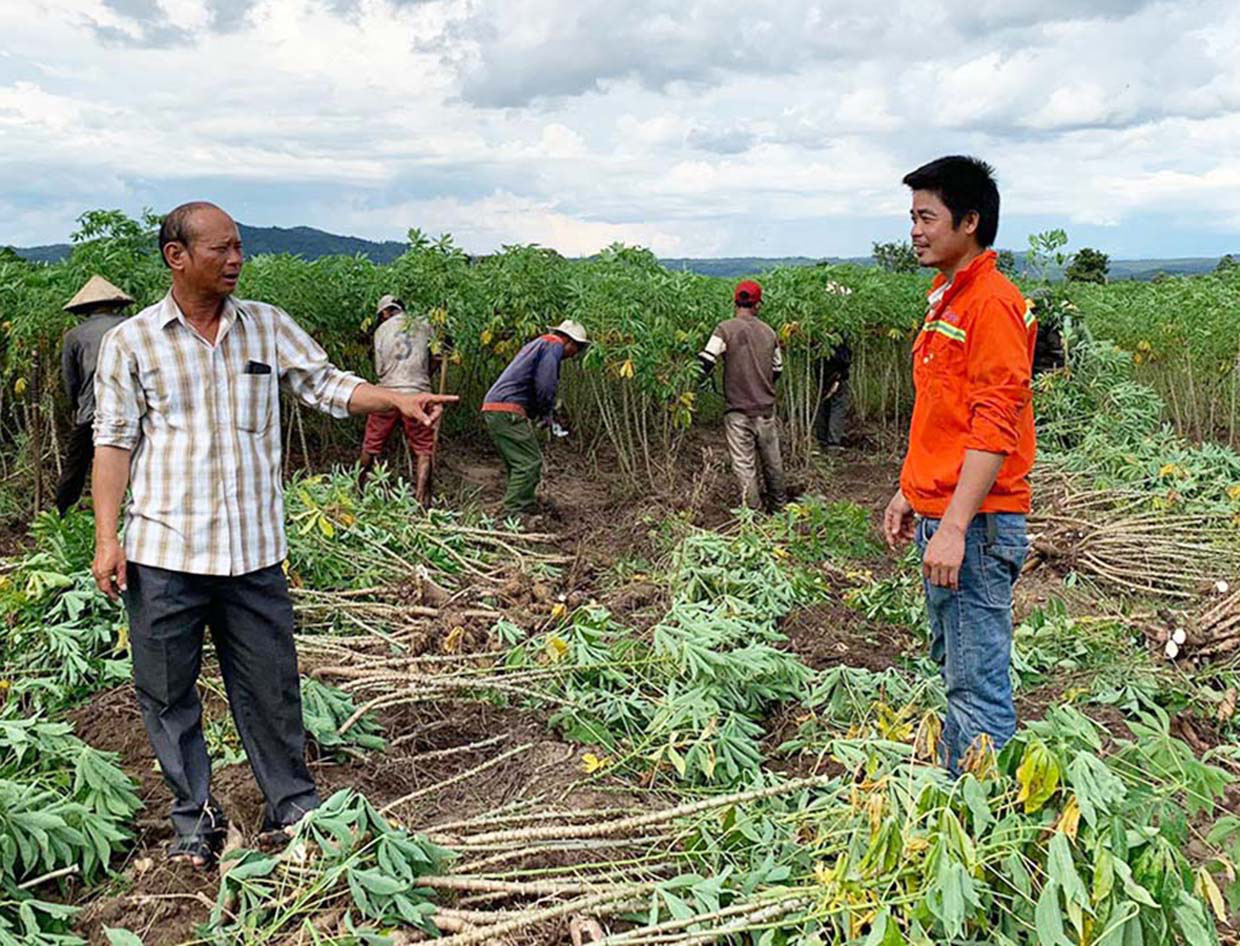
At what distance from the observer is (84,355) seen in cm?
665

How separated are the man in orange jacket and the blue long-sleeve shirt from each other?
194 inches

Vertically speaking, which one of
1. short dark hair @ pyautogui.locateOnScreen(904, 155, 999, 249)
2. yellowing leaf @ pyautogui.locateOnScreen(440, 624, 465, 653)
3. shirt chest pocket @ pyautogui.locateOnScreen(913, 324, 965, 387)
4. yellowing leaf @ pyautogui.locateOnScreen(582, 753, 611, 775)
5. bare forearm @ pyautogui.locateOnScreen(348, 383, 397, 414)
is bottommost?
yellowing leaf @ pyautogui.locateOnScreen(582, 753, 611, 775)

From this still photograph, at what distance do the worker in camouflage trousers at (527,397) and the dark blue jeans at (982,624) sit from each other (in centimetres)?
501

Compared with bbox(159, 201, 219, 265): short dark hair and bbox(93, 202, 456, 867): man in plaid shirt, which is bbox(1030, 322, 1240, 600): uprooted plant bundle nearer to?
bbox(93, 202, 456, 867): man in plaid shirt

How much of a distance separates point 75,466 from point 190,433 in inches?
185

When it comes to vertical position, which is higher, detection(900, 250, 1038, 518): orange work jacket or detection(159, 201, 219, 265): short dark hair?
detection(159, 201, 219, 265): short dark hair

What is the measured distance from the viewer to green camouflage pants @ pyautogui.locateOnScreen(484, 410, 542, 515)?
26.4 feet

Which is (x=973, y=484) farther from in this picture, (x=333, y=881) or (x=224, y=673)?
(x=224, y=673)

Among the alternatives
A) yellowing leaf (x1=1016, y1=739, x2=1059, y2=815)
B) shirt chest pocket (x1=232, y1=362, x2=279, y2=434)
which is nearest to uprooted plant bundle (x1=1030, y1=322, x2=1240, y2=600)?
yellowing leaf (x1=1016, y1=739, x2=1059, y2=815)

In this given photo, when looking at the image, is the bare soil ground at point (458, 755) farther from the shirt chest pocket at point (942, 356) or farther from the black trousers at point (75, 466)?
the black trousers at point (75, 466)

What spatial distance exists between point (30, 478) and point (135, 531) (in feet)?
21.1

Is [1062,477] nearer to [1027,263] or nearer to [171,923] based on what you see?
[1027,263]

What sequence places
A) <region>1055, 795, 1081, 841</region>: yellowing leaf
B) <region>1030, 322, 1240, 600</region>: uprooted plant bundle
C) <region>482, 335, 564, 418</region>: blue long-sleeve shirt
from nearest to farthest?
<region>1055, 795, 1081, 841</region>: yellowing leaf → <region>1030, 322, 1240, 600</region>: uprooted plant bundle → <region>482, 335, 564, 418</region>: blue long-sleeve shirt

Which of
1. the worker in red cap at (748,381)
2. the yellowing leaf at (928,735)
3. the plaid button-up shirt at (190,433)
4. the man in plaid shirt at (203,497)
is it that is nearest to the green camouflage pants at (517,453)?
the worker in red cap at (748,381)
